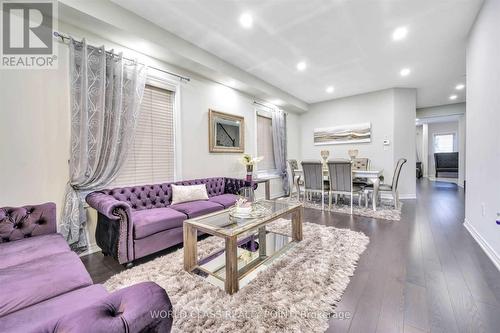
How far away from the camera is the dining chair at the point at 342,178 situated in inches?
158

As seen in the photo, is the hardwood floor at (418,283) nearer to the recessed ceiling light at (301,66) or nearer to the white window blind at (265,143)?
the white window blind at (265,143)

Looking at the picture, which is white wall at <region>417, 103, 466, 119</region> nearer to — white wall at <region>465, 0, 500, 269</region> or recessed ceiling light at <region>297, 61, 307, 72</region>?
white wall at <region>465, 0, 500, 269</region>

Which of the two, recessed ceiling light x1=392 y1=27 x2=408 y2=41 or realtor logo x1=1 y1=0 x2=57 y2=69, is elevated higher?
recessed ceiling light x1=392 y1=27 x2=408 y2=41

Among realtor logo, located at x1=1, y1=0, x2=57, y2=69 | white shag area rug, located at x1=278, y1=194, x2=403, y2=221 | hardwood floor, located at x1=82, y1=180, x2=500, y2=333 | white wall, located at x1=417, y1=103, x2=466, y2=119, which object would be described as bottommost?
hardwood floor, located at x1=82, y1=180, x2=500, y2=333

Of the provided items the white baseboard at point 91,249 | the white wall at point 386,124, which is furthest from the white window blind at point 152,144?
the white wall at point 386,124

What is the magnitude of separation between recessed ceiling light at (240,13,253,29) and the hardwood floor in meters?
3.05

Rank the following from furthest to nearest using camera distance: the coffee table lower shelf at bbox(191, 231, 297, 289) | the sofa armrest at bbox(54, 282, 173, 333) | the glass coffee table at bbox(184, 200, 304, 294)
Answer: the coffee table lower shelf at bbox(191, 231, 297, 289) < the glass coffee table at bbox(184, 200, 304, 294) < the sofa armrest at bbox(54, 282, 173, 333)

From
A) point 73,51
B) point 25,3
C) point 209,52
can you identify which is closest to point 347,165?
point 209,52

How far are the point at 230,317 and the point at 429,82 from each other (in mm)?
6417

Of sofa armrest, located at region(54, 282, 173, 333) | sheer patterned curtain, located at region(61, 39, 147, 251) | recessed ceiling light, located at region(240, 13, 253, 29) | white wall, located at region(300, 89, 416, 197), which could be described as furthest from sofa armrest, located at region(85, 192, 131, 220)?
white wall, located at region(300, 89, 416, 197)

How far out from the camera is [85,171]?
7.92 ft

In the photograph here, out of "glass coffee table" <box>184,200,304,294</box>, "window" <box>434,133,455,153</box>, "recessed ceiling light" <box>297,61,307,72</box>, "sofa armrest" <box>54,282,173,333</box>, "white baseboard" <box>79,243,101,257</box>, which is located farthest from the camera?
"window" <box>434,133,455,153</box>

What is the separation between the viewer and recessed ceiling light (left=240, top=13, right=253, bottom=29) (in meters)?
2.63

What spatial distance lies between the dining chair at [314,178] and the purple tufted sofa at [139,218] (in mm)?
2060
